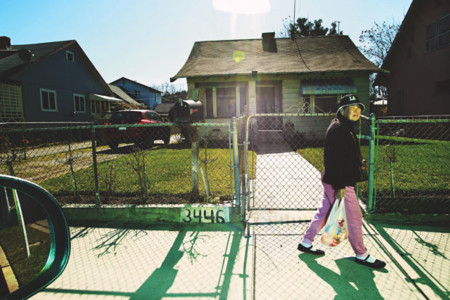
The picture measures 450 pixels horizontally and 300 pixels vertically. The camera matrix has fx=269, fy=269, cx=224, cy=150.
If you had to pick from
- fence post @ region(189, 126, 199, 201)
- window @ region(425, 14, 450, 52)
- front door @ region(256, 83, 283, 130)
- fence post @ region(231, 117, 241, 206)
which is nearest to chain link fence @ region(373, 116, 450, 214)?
fence post @ region(231, 117, 241, 206)

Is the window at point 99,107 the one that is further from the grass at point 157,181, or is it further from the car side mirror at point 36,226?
the car side mirror at point 36,226

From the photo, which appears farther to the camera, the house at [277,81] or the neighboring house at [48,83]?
the neighboring house at [48,83]

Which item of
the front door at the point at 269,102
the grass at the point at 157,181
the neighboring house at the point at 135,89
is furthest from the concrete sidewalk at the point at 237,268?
the neighboring house at the point at 135,89

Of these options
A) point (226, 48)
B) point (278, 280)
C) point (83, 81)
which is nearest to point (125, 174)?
point (278, 280)

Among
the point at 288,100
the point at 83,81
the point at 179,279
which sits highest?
the point at 83,81

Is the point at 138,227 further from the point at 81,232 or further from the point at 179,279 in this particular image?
the point at 179,279

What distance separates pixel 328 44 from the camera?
53.8 feet

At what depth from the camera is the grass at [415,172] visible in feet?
15.9

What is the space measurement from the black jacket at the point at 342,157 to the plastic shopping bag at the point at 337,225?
8.4 inches

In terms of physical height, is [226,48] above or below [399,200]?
above

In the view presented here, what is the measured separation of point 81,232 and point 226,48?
15198 mm

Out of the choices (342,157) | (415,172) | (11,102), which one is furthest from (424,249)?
(11,102)

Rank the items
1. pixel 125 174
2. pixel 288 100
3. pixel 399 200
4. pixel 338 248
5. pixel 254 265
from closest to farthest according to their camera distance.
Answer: pixel 254 265 < pixel 338 248 < pixel 399 200 < pixel 125 174 < pixel 288 100

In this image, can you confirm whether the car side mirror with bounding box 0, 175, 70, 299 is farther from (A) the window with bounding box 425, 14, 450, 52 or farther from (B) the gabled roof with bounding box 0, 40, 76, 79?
(B) the gabled roof with bounding box 0, 40, 76, 79
